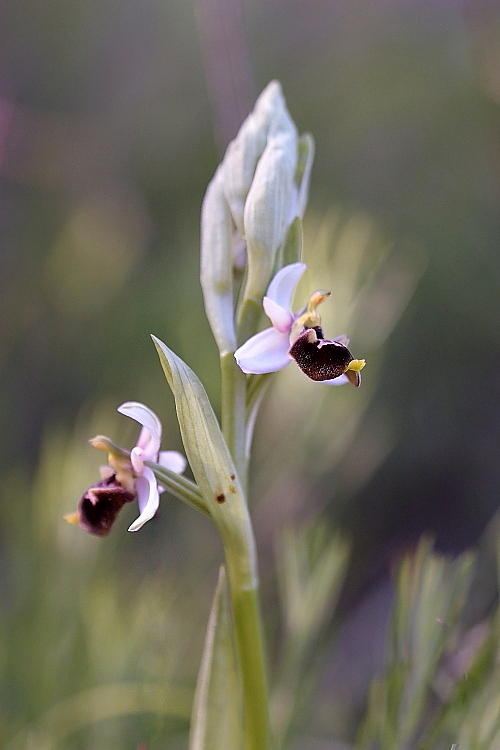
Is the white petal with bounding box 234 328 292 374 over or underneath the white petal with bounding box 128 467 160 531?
over

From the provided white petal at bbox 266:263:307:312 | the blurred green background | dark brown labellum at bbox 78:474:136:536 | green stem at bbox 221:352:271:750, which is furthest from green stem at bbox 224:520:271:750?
the blurred green background

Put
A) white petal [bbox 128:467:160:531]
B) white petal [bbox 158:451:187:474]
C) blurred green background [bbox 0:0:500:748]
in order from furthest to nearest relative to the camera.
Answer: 1. blurred green background [bbox 0:0:500:748]
2. white petal [bbox 158:451:187:474]
3. white petal [bbox 128:467:160:531]

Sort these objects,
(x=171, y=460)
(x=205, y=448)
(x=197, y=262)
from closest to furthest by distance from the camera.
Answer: (x=205, y=448) → (x=171, y=460) → (x=197, y=262)

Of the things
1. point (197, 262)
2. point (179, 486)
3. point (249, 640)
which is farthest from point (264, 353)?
point (197, 262)

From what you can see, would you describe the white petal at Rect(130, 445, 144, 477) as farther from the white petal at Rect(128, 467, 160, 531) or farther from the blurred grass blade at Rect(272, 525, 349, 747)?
the blurred grass blade at Rect(272, 525, 349, 747)

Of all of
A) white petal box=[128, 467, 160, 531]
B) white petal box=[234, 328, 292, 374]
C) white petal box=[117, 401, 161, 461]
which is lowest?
white petal box=[128, 467, 160, 531]

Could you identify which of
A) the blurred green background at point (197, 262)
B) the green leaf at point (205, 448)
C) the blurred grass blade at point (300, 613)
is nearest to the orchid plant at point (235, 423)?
the green leaf at point (205, 448)

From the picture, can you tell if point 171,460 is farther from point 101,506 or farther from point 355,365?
point 355,365

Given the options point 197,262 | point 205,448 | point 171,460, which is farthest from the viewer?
point 197,262
